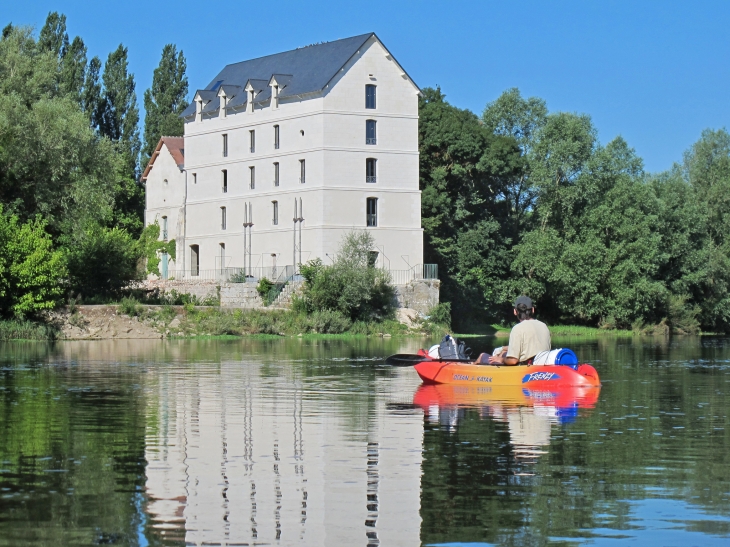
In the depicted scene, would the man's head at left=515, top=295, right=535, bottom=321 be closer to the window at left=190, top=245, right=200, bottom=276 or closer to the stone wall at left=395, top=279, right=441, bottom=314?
the stone wall at left=395, top=279, right=441, bottom=314

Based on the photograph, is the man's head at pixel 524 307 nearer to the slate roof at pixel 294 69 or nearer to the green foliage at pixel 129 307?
the green foliage at pixel 129 307

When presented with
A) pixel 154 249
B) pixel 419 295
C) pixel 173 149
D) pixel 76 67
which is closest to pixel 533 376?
pixel 419 295

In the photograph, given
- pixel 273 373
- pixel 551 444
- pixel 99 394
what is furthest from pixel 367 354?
pixel 551 444

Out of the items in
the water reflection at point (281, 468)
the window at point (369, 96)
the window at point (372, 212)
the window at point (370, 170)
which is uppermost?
the window at point (369, 96)

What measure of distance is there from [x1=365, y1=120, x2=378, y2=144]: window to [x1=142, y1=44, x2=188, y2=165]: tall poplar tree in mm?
24325

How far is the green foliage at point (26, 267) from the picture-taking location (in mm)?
46500

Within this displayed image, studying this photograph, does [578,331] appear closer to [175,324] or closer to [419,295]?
[419,295]

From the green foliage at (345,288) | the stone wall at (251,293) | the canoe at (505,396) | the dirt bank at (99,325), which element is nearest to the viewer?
the canoe at (505,396)

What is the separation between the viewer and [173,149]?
82438mm

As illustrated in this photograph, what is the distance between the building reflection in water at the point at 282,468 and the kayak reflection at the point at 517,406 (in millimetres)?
641

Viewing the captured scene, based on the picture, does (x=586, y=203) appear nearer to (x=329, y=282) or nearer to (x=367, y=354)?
(x=329, y=282)

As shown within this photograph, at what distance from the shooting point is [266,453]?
48.0 feet

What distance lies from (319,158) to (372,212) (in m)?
4.78

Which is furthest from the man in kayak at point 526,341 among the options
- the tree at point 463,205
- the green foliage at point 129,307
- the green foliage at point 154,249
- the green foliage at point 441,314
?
the green foliage at point 154,249
